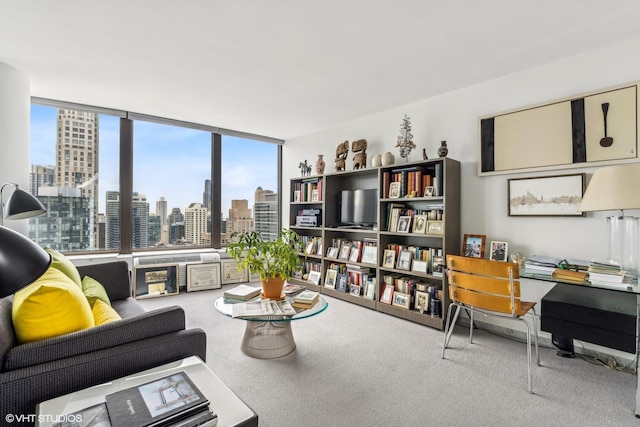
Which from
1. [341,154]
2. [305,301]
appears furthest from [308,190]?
[305,301]

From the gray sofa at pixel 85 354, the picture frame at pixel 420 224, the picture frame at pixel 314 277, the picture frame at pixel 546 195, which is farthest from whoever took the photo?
the picture frame at pixel 314 277

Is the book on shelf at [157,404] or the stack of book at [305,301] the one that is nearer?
the book on shelf at [157,404]

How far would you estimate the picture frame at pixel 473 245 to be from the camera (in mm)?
2947

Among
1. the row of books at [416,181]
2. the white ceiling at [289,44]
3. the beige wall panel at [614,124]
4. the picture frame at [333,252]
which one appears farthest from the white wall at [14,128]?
the beige wall panel at [614,124]

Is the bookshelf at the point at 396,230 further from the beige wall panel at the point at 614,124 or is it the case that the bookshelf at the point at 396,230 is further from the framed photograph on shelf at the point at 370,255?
the beige wall panel at the point at 614,124

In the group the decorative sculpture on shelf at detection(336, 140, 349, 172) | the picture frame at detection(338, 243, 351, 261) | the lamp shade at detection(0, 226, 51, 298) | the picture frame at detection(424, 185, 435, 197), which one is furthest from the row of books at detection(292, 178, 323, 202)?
the lamp shade at detection(0, 226, 51, 298)

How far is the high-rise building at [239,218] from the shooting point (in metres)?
5.13

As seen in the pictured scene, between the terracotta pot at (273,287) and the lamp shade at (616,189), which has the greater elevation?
the lamp shade at (616,189)

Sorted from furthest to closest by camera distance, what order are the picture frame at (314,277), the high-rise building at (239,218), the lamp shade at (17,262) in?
the high-rise building at (239,218) → the picture frame at (314,277) → the lamp shade at (17,262)

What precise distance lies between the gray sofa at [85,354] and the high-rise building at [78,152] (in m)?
3.06

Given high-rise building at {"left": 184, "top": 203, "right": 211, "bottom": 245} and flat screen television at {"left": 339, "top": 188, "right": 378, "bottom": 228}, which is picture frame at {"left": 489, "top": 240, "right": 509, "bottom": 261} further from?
high-rise building at {"left": 184, "top": 203, "right": 211, "bottom": 245}

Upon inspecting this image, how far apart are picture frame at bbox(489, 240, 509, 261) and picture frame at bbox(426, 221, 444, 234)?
471 mm

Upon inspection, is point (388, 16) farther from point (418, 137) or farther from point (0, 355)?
point (0, 355)

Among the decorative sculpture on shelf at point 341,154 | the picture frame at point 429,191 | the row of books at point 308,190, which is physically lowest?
the picture frame at point 429,191
